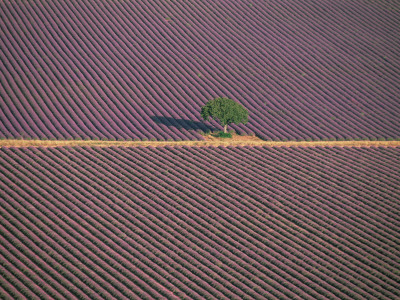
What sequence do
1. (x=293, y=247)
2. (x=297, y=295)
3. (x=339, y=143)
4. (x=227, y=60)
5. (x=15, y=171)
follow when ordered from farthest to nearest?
(x=227, y=60)
(x=339, y=143)
(x=15, y=171)
(x=293, y=247)
(x=297, y=295)

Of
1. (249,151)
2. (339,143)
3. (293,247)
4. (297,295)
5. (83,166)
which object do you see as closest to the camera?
(297,295)

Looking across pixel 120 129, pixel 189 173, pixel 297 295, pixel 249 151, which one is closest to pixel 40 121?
pixel 120 129

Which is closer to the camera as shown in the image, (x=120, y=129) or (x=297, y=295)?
(x=297, y=295)

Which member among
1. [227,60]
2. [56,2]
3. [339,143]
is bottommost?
[339,143]

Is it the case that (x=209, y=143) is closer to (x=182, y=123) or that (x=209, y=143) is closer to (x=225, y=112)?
(x=225, y=112)

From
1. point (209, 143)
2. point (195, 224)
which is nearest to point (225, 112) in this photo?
point (209, 143)

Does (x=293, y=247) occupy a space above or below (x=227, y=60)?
below

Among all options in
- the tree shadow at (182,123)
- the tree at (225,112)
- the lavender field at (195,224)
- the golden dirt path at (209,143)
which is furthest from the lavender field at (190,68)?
the lavender field at (195,224)

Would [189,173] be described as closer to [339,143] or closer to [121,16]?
[339,143]
